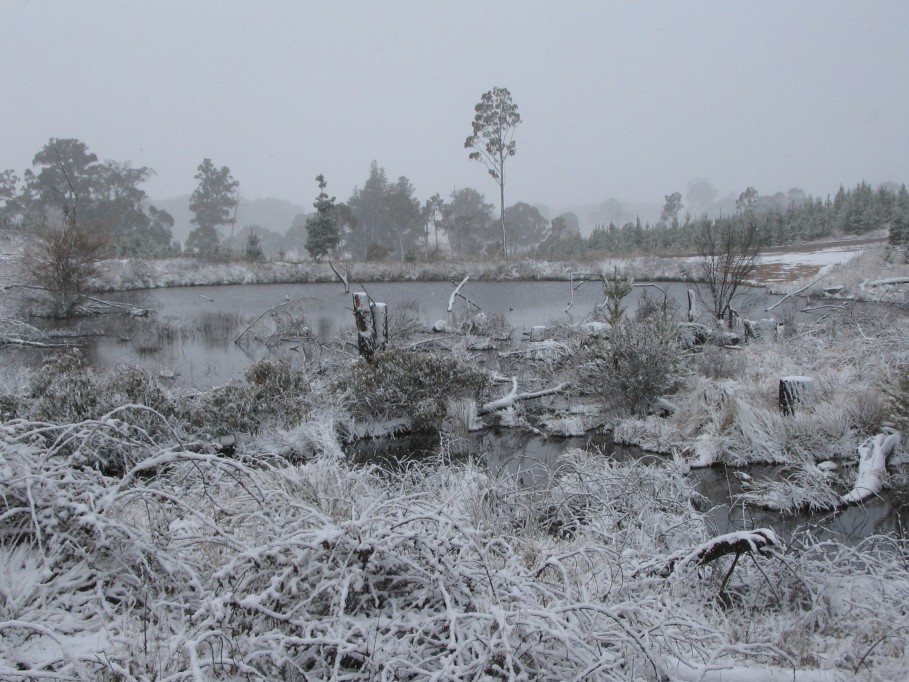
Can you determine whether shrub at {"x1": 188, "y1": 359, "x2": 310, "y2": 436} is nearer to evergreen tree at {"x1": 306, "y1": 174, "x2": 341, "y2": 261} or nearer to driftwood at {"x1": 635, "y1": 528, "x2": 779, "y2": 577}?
driftwood at {"x1": 635, "y1": 528, "x2": 779, "y2": 577}

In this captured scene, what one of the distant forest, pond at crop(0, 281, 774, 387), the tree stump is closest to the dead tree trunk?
pond at crop(0, 281, 774, 387)

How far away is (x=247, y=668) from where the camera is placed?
191cm

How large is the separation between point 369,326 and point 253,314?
10.2 m

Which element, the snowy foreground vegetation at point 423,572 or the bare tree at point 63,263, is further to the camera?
the bare tree at point 63,263

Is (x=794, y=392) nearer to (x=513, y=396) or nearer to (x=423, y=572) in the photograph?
(x=513, y=396)

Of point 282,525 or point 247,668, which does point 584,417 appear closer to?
point 282,525

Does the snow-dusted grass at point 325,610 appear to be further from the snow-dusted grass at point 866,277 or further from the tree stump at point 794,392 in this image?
the snow-dusted grass at point 866,277

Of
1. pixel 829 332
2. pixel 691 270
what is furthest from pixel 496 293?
pixel 829 332

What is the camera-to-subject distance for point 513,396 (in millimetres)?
9234

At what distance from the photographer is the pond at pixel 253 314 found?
1263 centimetres

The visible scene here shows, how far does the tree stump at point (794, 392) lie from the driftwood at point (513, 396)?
11.2ft

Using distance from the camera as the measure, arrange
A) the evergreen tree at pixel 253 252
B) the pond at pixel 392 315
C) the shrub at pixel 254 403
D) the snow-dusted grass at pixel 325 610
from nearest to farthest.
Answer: the snow-dusted grass at pixel 325 610, the pond at pixel 392 315, the shrub at pixel 254 403, the evergreen tree at pixel 253 252

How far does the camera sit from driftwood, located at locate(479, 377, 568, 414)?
8953 millimetres

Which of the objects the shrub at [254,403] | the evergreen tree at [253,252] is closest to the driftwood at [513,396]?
the shrub at [254,403]
